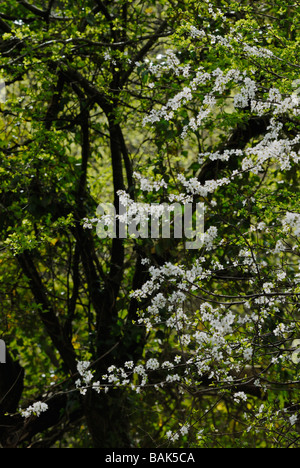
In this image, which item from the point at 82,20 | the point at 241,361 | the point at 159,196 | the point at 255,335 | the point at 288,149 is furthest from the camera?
the point at 82,20

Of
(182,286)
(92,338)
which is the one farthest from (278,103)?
(92,338)

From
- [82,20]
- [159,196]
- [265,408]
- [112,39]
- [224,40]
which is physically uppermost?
[82,20]

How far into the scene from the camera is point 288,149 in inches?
108

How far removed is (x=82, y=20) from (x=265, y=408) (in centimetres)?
381

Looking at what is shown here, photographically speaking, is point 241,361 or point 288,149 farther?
point 241,361

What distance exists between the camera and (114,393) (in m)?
5.21

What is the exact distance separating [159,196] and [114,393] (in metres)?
2.04
